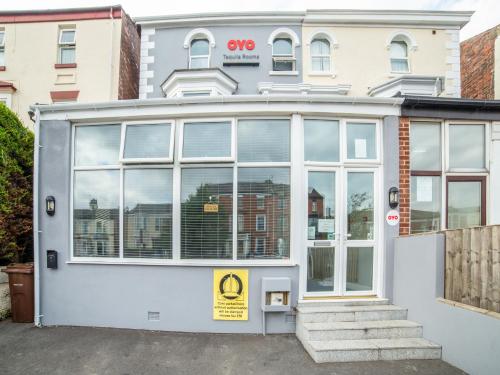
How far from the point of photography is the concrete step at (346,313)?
13.4 ft

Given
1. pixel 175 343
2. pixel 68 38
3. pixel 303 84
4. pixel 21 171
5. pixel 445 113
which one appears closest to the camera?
pixel 175 343

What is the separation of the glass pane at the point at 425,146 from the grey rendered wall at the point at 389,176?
381 mm

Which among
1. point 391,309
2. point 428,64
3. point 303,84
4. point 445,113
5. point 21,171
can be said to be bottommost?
point 391,309

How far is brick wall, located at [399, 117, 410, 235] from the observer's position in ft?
14.9

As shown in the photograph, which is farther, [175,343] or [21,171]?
[21,171]

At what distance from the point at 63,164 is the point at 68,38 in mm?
7464

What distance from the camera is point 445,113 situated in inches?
184

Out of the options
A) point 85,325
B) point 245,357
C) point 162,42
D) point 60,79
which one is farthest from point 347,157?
point 60,79

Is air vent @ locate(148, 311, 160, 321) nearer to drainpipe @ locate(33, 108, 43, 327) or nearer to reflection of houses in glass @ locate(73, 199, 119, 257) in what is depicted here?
reflection of houses in glass @ locate(73, 199, 119, 257)

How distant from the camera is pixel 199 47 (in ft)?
30.2

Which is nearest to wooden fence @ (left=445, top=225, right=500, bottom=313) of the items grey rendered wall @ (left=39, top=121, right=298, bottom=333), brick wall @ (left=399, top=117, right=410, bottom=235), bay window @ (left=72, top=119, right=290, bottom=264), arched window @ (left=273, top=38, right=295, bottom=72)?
brick wall @ (left=399, top=117, right=410, bottom=235)

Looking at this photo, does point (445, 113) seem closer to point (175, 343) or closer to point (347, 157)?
point (347, 157)

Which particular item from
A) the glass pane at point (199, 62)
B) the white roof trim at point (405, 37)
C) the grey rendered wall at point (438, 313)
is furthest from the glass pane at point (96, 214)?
the white roof trim at point (405, 37)

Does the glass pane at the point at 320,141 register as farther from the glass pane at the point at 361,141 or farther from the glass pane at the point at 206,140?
the glass pane at the point at 206,140
